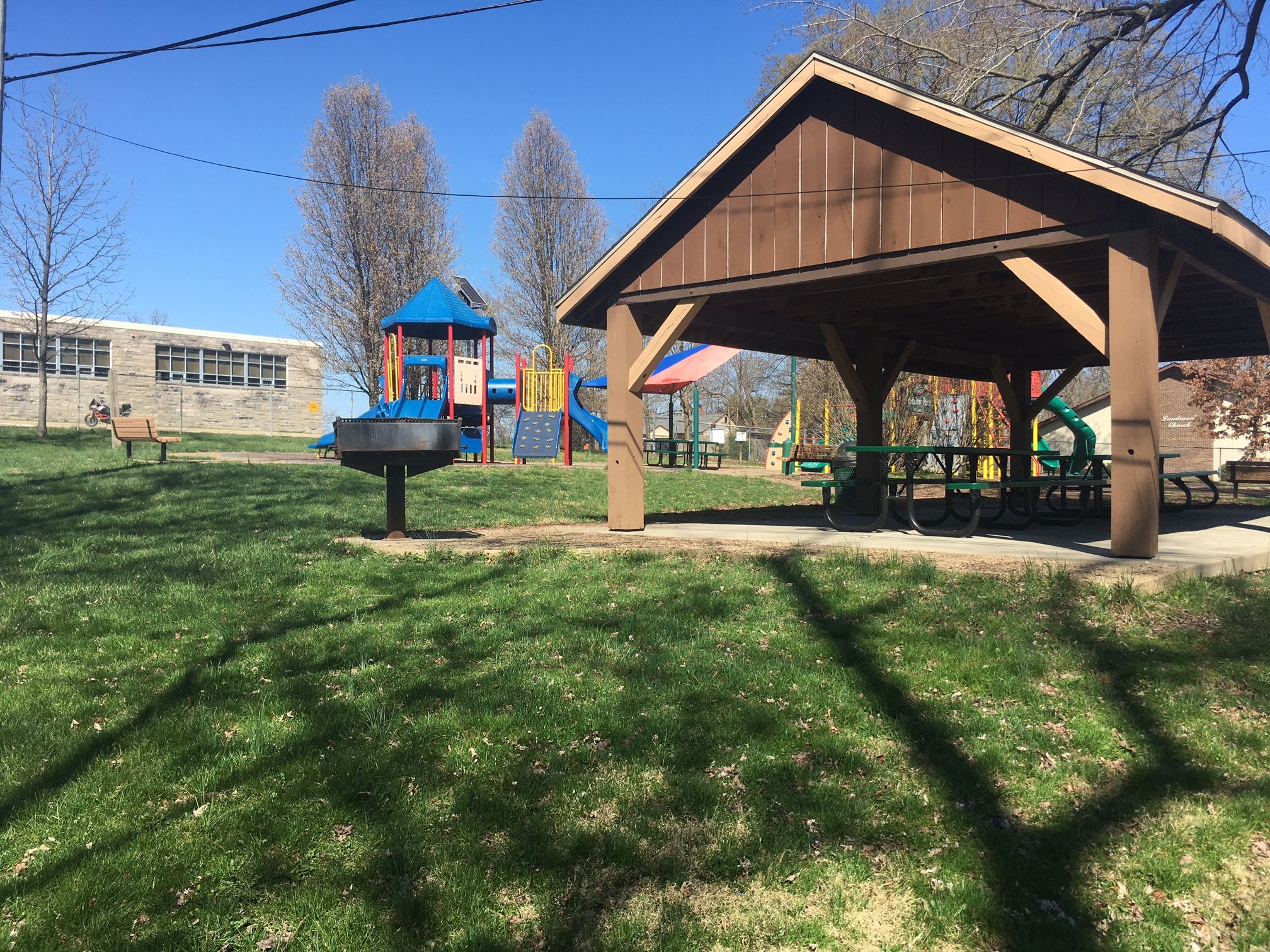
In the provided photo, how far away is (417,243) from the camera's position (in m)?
34.6

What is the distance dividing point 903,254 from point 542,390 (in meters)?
17.1

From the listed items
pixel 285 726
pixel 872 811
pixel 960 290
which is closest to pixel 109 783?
pixel 285 726

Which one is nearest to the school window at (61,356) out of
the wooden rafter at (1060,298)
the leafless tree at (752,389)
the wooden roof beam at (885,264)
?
the leafless tree at (752,389)

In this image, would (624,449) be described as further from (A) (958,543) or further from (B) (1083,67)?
(B) (1083,67)

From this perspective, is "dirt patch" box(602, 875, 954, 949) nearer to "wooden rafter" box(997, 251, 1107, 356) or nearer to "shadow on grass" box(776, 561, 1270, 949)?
"shadow on grass" box(776, 561, 1270, 949)

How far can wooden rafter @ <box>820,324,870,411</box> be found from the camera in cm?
1177

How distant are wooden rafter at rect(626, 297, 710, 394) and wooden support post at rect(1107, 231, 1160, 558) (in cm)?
411

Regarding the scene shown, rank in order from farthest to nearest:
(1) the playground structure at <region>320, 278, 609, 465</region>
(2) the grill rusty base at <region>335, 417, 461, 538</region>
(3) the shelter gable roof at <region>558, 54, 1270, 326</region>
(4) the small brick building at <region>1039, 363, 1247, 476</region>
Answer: (4) the small brick building at <region>1039, 363, 1247, 476</region>, (1) the playground structure at <region>320, 278, 609, 465</region>, (2) the grill rusty base at <region>335, 417, 461, 538</region>, (3) the shelter gable roof at <region>558, 54, 1270, 326</region>

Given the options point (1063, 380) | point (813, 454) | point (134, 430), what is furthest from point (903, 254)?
→ point (134, 430)

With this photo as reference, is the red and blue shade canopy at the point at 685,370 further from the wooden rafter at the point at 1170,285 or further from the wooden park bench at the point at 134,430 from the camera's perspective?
the wooden rafter at the point at 1170,285

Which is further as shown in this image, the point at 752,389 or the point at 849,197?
the point at 752,389

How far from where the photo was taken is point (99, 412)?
1395 inches

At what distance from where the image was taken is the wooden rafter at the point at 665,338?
9477 mm

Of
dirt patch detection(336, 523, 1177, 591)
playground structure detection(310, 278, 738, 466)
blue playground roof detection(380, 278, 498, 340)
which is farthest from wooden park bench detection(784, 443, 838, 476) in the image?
dirt patch detection(336, 523, 1177, 591)
